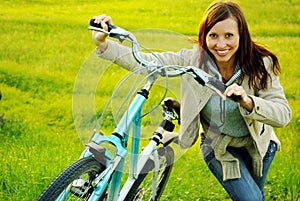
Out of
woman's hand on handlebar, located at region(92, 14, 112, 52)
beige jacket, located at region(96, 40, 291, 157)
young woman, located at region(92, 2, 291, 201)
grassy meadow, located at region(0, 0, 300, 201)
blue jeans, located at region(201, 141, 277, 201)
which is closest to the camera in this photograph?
woman's hand on handlebar, located at region(92, 14, 112, 52)

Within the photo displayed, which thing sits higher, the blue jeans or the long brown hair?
→ the long brown hair

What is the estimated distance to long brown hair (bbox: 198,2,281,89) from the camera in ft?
11.1

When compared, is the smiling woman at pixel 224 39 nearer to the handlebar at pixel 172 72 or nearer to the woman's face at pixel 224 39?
the woman's face at pixel 224 39

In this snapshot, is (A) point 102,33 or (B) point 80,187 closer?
(B) point 80,187

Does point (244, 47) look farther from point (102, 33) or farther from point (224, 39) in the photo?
point (102, 33)

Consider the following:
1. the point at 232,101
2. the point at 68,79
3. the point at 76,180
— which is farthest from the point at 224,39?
the point at 68,79

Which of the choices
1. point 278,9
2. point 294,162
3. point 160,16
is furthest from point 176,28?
point 294,162

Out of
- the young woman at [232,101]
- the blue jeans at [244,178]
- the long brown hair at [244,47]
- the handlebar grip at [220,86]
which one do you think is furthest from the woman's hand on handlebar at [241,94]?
the blue jeans at [244,178]

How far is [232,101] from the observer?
3.45 meters

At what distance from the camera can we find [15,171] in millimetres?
4496

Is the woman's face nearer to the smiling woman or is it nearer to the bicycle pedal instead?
the smiling woman

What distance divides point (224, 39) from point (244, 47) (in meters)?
0.13

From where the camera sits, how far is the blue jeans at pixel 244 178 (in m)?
3.56

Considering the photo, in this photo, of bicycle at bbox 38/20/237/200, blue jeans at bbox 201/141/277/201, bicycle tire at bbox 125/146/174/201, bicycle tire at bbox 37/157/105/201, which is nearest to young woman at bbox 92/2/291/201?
blue jeans at bbox 201/141/277/201
